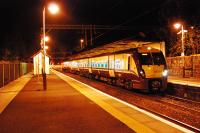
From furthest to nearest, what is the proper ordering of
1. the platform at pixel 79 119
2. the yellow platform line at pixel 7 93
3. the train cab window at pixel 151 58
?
1. the train cab window at pixel 151 58
2. the yellow platform line at pixel 7 93
3. the platform at pixel 79 119

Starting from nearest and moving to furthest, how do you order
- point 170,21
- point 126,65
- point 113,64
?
point 126,65, point 113,64, point 170,21

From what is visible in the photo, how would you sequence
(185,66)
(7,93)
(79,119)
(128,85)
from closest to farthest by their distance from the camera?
(79,119), (7,93), (128,85), (185,66)

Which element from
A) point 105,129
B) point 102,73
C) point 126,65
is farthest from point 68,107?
point 102,73

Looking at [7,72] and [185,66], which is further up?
[185,66]

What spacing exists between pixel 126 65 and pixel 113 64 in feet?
12.6

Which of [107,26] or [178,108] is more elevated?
[107,26]

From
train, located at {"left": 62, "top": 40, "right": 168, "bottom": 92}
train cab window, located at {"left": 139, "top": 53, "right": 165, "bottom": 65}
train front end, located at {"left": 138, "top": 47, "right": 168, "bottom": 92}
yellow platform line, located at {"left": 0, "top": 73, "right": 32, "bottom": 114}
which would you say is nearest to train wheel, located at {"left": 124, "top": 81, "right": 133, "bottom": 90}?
train, located at {"left": 62, "top": 40, "right": 168, "bottom": 92}

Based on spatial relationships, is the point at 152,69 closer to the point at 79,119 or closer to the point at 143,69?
the point at 143,69

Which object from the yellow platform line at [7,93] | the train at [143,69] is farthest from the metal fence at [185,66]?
the yellow platform line at [7,93]

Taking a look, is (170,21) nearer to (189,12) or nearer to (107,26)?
(189,12)

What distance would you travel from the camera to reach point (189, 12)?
129ft

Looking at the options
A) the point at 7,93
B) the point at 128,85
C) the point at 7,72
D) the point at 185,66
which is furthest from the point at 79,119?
the point at 185,66

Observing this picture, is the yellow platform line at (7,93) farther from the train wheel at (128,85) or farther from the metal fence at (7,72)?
the train wheel at (128,85)

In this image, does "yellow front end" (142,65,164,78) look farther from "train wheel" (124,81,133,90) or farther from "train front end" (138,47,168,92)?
"train wheel" (124,81,133,90)
